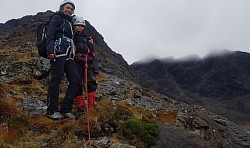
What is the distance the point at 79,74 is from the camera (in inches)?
398

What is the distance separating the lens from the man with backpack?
9.27 metres

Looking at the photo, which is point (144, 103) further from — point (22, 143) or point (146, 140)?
point (22, 143)

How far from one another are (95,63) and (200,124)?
442 cm

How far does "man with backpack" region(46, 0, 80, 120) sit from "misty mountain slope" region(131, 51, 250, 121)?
124082 millimetres

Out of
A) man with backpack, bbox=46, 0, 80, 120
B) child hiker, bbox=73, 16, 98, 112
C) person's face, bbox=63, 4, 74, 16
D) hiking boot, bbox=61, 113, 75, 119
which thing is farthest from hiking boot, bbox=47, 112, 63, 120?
person's face, bbox=63, 4, 74, 16

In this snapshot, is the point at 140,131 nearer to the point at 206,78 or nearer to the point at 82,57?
the point at 82,57

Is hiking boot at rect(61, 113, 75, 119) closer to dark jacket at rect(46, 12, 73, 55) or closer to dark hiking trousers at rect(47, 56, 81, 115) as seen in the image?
dark hiking trousers at rect(47, 56, 81, 115)

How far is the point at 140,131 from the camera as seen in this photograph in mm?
9203

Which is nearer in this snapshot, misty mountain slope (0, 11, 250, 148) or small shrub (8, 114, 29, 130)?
misty mountain slope (0, 11, 250, 148)

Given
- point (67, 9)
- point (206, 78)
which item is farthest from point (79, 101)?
point (206, 78)

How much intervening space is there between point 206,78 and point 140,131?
166 m

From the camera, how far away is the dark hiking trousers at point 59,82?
9359 mm

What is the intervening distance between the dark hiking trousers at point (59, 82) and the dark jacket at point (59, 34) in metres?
0.31

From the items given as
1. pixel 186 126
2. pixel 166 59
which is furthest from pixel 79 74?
pixel 166 59
